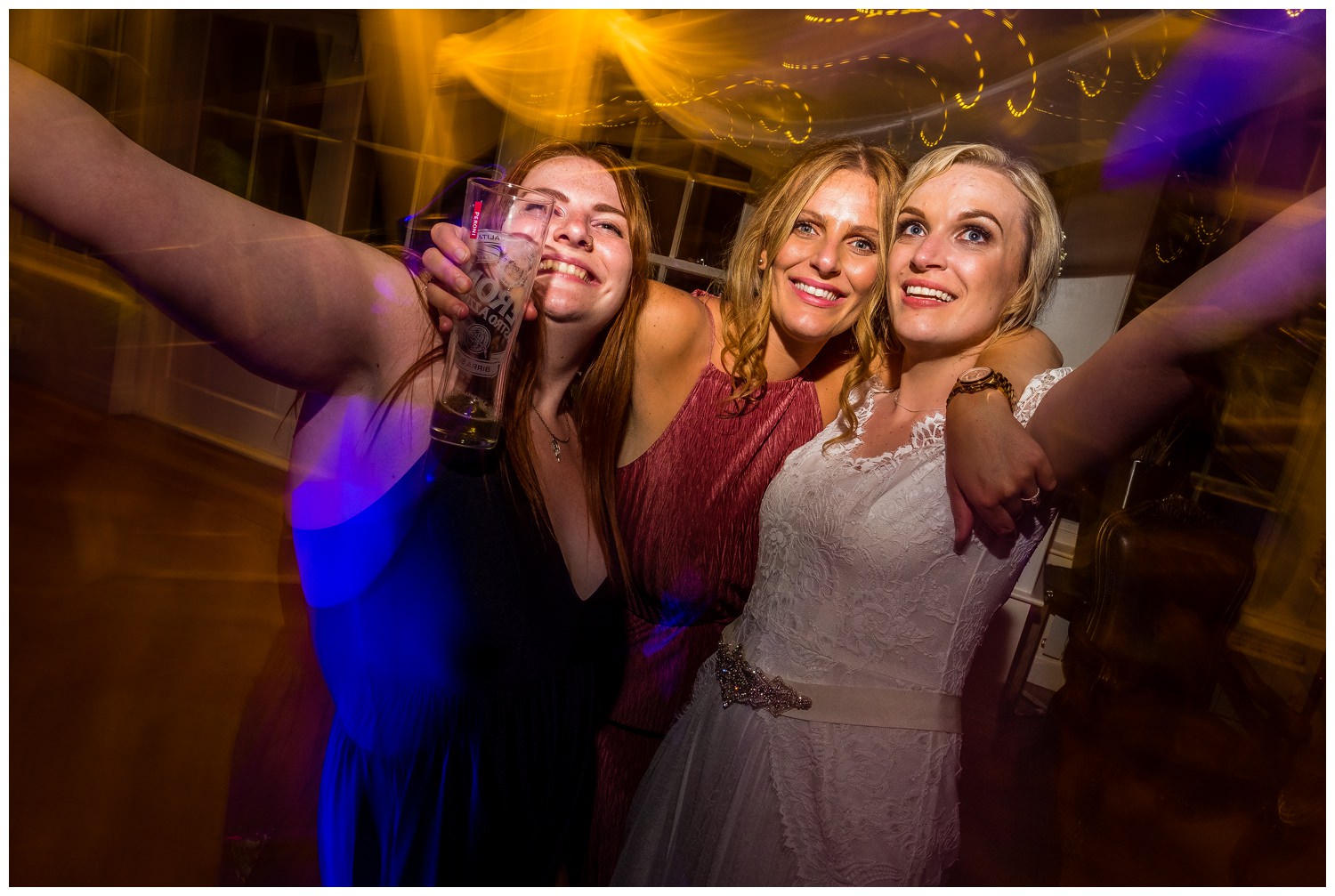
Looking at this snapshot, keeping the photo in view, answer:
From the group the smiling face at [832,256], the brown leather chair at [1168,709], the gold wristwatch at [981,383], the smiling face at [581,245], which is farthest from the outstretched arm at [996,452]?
the smiling face at [581,245]

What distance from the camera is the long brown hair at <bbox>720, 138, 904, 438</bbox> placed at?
2.77 ft

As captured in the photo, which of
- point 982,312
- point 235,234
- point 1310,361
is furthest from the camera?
point 982,312

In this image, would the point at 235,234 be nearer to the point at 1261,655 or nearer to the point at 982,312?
the point at 982,312

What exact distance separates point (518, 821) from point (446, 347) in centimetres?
56

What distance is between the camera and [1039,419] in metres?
0.64

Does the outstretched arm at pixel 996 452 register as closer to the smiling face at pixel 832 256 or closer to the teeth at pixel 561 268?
the smiling face at pixel 832 256

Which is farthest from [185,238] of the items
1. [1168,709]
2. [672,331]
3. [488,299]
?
[1168,709]

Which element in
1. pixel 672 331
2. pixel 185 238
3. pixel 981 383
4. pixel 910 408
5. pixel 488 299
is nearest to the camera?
pixel 185 238

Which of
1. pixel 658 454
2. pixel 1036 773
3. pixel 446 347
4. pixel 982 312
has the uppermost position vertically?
pixel 982 312

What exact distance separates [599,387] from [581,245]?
0.20 metres

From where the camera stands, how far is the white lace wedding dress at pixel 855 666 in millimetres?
716

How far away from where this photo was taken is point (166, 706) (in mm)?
867

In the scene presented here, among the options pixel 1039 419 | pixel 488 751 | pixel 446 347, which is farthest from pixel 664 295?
pixel 488 751

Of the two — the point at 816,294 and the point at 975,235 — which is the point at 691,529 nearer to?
the point at 816,294
